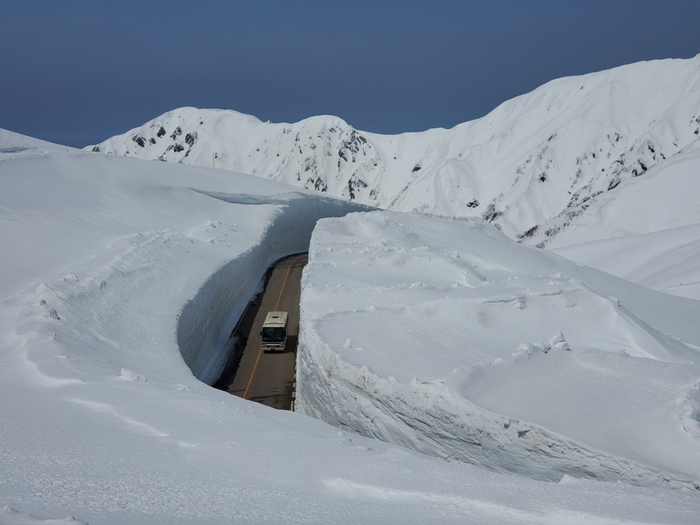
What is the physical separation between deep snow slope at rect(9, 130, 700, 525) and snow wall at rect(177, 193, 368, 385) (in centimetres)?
24

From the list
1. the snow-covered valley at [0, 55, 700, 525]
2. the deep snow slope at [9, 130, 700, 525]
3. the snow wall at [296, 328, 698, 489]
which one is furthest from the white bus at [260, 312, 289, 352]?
the snow wall at [296, 328, 698, 489]

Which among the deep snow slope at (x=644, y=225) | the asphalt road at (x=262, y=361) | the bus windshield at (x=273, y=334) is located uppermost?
the deep snow slope at (x=644, y=225)

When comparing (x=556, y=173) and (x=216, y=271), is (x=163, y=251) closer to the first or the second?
(x=216, y=271)

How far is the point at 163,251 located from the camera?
95.4 ft

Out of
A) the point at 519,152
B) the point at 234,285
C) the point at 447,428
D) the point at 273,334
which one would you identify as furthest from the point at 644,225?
the point at 447,428

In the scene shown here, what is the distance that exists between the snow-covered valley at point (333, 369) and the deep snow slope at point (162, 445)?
0.16 ft

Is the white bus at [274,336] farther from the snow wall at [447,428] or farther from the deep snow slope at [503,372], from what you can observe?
the snow wall at [447,428]

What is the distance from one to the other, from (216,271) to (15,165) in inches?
605

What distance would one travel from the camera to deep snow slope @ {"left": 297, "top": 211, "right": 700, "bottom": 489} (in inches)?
424

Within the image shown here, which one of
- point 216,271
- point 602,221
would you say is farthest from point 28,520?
point 602,221

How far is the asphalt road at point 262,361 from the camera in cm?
2173

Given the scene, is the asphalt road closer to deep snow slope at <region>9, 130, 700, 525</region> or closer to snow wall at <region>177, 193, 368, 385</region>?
snow wall at <region>177, 193, 368, 385</region>

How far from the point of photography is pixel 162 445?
993cm

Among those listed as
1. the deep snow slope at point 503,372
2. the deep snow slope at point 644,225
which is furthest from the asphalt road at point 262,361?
the deep snow slope at point 644,225
